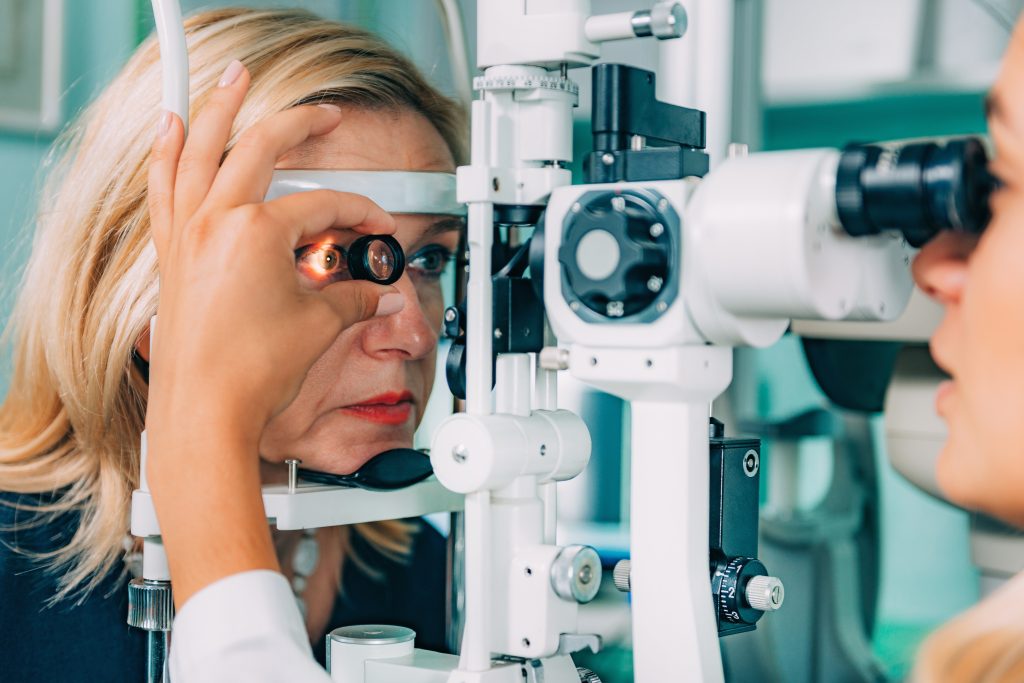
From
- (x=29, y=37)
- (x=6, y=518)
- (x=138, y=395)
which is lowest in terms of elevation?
(x=6, y=518)

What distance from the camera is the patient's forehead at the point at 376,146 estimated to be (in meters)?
1.07

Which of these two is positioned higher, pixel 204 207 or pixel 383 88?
pixel 383 88

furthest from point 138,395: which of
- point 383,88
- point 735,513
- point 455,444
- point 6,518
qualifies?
point 735,513

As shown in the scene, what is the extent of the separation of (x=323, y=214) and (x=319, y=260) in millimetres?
122

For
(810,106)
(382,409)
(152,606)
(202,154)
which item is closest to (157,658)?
(152,606)

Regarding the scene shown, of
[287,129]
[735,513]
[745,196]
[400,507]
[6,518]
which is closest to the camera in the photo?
[745,196]

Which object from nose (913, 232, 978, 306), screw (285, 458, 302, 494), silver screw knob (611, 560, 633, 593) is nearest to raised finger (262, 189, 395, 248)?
screw (285, 458, 302, 494)

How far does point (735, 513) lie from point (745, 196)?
0.24 meters

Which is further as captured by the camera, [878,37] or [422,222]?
[878,37]

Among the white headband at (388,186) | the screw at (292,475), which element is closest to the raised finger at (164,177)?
the white headband at (388,186)

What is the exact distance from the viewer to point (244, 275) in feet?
2.53

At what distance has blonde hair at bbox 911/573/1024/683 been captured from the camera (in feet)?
1.90

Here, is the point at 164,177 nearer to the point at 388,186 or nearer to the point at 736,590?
the point at 388,186

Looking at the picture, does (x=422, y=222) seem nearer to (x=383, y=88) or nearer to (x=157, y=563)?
(x=383, y=88)
